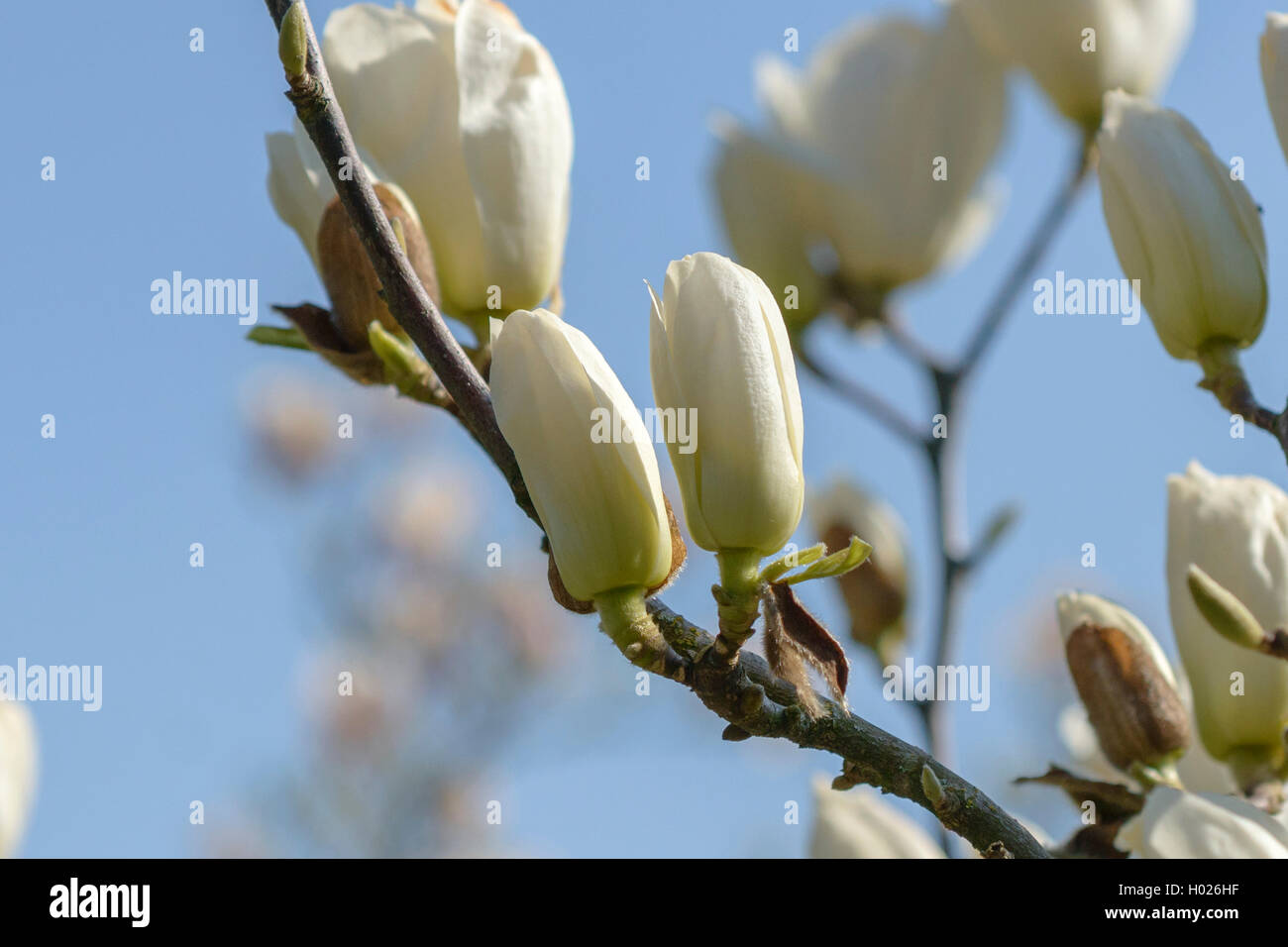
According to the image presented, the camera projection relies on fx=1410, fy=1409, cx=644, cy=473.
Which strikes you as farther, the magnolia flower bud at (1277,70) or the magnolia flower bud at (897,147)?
the magnolia flower bud at (897,147)

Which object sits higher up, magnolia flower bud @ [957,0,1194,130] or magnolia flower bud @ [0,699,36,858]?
magnolia flower bud @ [957,0,1194,130]

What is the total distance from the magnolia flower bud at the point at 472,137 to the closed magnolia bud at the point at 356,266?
4cm

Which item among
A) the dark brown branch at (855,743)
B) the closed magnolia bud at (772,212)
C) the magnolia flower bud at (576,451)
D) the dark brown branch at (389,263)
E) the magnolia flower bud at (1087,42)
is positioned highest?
the magnolia flower bud at (1087,42)

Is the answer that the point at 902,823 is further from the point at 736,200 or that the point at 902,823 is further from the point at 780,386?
the point at 736,200

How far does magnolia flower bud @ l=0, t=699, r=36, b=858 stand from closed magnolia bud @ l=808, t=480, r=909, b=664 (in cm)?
72

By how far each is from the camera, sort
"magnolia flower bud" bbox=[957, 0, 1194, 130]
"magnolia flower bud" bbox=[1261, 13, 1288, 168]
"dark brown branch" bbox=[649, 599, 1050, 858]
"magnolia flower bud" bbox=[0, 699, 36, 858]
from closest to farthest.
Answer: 1. "dark brown branch" bbox=[649, 599, 1050, 858]
2. "magnolia flower bud" bbox=[1261, 13, 1288, 168]
3. "magnolia flower bud" bbox=[0, 699, 36, 858]
4. "magnolia flower bud" bbox=[957, 0, 1194, 130]

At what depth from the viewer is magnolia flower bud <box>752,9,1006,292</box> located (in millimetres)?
1373

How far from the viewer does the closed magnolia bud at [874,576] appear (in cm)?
135

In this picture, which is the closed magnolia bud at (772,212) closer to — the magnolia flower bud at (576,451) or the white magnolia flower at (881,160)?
the white magnolia flower at (881,160)

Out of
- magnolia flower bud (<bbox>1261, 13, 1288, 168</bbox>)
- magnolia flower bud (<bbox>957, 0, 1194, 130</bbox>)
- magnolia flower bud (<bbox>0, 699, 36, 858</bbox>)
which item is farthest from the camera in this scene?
magnolia flower bud (<bbox>957, 0, 1194, 130</bbox>)

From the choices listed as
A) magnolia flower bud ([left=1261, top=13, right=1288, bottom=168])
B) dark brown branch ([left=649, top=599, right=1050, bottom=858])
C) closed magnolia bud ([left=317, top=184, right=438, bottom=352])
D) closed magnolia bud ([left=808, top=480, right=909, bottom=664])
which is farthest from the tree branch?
closed magnolia bud ([left=808, top=480, right=909, bottom=664])

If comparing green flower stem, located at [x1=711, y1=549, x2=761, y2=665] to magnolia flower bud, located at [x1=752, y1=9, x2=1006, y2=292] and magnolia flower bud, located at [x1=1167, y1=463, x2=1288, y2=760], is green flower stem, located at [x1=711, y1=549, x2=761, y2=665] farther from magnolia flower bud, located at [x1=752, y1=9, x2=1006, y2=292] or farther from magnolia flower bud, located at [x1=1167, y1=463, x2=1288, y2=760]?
magnolia flower bud, located at [x1=752, y1=9, x2=1006, y2=292]

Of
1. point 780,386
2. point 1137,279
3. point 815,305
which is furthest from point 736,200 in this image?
point 780,386

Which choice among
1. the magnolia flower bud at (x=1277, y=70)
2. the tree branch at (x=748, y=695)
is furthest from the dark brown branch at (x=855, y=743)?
the magnolia flower bud at (x=1277, y=70)
